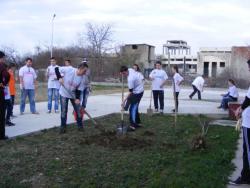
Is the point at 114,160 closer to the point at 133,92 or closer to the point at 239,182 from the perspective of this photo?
the point at 239,182

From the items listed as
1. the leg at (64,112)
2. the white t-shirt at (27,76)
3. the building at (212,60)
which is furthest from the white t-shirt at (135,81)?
the building at (212,60)

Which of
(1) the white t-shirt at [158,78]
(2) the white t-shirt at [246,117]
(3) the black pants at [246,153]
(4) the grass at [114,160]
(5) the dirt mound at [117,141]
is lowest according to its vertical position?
(4) the grass at [114,160]

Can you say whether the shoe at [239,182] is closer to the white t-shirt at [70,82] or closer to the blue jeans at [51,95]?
the white t-shirt at [70,82]

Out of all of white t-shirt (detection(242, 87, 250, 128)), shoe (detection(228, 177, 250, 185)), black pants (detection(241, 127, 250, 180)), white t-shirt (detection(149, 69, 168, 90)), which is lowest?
shoe (detection(228, 177, 250, 185))

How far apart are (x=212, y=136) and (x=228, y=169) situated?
10.4 ft

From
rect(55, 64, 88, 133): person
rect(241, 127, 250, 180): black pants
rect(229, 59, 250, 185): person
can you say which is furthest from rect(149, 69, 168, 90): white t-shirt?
rect(241, 127, 250, 180): black pants

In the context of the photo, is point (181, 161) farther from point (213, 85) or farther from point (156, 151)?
point (213, 85)

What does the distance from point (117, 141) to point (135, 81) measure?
2.49 metres

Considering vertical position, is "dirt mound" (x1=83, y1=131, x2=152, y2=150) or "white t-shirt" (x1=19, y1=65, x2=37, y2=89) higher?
"white t-shirt" (x1=19, y1=65, x2=37, y2=89)

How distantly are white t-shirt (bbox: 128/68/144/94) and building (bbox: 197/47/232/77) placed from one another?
77118mm

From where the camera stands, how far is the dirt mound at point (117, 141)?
8.67 m

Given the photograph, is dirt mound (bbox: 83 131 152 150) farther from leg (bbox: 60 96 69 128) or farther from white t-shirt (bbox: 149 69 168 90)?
white t-shirt (bbox: 149 69 168 90)

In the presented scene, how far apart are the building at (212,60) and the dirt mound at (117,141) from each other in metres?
79.2

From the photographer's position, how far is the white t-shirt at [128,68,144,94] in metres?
11.0
